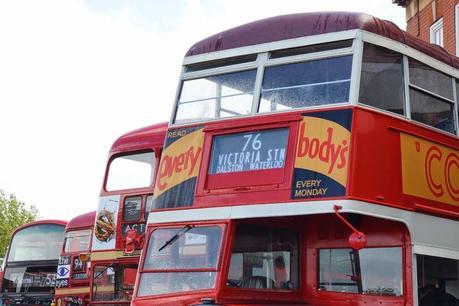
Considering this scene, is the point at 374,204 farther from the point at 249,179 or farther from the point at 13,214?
the point at 13,214

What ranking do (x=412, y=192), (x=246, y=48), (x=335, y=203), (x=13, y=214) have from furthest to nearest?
(x=13, y=214), (x=246, y=48), (x=412, y=192), (x=335, y=203)

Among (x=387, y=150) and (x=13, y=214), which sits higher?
(x=13, y=214)

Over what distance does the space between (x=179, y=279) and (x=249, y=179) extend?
→ 4.38ft

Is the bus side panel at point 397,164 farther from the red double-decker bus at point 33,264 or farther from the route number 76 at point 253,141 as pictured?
the red double-decker bus at point 33,264

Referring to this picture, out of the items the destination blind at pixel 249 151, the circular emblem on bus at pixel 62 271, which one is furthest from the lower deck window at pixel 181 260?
the circular emblem on bus at pixel 62 271

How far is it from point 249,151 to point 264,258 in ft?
4.02

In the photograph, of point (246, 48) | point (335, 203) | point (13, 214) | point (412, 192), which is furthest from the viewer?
point (13, 214)

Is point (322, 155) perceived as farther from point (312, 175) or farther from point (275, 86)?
point (275, 86)

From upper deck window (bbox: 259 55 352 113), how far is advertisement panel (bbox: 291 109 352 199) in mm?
213

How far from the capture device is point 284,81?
355 inches

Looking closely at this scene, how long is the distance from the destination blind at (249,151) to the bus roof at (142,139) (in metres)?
4.98

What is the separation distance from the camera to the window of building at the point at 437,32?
1741cm

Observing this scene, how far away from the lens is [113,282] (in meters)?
14.4

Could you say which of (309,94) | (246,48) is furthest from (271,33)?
(309,94)
